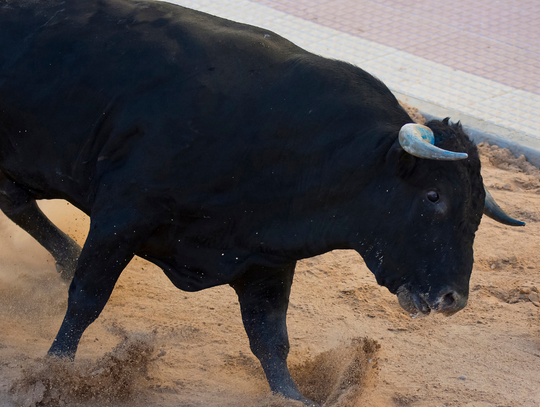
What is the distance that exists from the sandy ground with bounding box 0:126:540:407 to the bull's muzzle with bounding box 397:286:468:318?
894mm

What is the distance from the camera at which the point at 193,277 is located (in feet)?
12.0

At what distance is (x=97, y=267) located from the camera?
139 inches

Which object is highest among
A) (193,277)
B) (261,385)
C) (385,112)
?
(385,112)

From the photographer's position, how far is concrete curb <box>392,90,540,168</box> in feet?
22.1

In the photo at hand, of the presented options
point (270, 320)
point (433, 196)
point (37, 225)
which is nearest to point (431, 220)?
point (433, 196)

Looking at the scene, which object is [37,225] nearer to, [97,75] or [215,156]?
[97,75]

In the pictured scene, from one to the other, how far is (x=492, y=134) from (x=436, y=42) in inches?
84.9

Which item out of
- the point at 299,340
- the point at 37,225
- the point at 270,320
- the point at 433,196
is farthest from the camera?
the point at 37,225

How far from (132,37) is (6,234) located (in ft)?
8.15

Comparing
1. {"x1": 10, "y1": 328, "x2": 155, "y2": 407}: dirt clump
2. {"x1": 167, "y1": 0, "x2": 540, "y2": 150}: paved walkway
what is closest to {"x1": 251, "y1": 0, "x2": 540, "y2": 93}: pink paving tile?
{"x1": 167, "y1": 0, "x2": 540, "y2": 150}: paved walkway

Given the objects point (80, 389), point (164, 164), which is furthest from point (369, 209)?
point (80, 389)

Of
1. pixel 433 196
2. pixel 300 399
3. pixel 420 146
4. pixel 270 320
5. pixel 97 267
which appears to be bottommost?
pixel 300 399

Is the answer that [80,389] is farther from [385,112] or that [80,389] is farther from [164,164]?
[385,112]

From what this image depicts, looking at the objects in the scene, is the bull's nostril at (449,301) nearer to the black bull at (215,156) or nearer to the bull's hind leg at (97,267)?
the black bull at (215,156)
